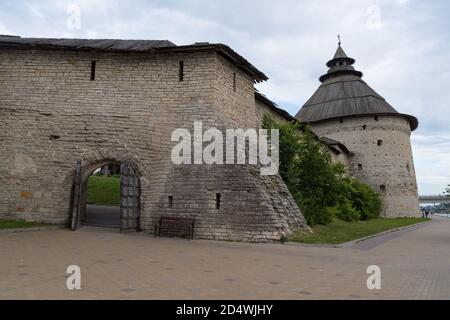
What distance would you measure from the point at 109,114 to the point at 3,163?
405 centimetres

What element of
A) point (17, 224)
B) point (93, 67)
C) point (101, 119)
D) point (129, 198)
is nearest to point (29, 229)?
point (17, 224)

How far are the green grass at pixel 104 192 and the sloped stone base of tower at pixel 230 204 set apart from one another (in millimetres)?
12181

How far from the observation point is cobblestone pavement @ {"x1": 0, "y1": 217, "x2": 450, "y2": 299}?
4289 mm

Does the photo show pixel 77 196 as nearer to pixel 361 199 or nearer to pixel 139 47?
pixel 139 47

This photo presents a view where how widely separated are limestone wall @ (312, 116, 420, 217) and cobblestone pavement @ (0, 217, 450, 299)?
21.7 m

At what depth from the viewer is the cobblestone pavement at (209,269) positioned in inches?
169

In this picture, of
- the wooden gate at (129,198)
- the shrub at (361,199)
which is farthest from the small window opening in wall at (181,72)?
the shrub at (361,199)

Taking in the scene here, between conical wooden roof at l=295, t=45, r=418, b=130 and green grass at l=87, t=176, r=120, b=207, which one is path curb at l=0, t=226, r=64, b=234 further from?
conical wooden roof at l=295, t=45, r=418, b=130

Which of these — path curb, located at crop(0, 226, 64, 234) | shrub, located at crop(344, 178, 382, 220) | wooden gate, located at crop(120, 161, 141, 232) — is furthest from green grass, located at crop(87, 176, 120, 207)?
shrub, located at crop(344, 178, 382, 220)

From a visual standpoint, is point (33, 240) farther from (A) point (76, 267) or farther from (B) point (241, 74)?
(B) point (241, 74)

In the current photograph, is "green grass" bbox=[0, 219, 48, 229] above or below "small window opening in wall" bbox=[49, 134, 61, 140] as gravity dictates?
below

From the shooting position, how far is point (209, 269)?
18.7 ft

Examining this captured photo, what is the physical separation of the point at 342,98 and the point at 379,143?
19.9ft

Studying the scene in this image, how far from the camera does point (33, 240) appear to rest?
8430mm
